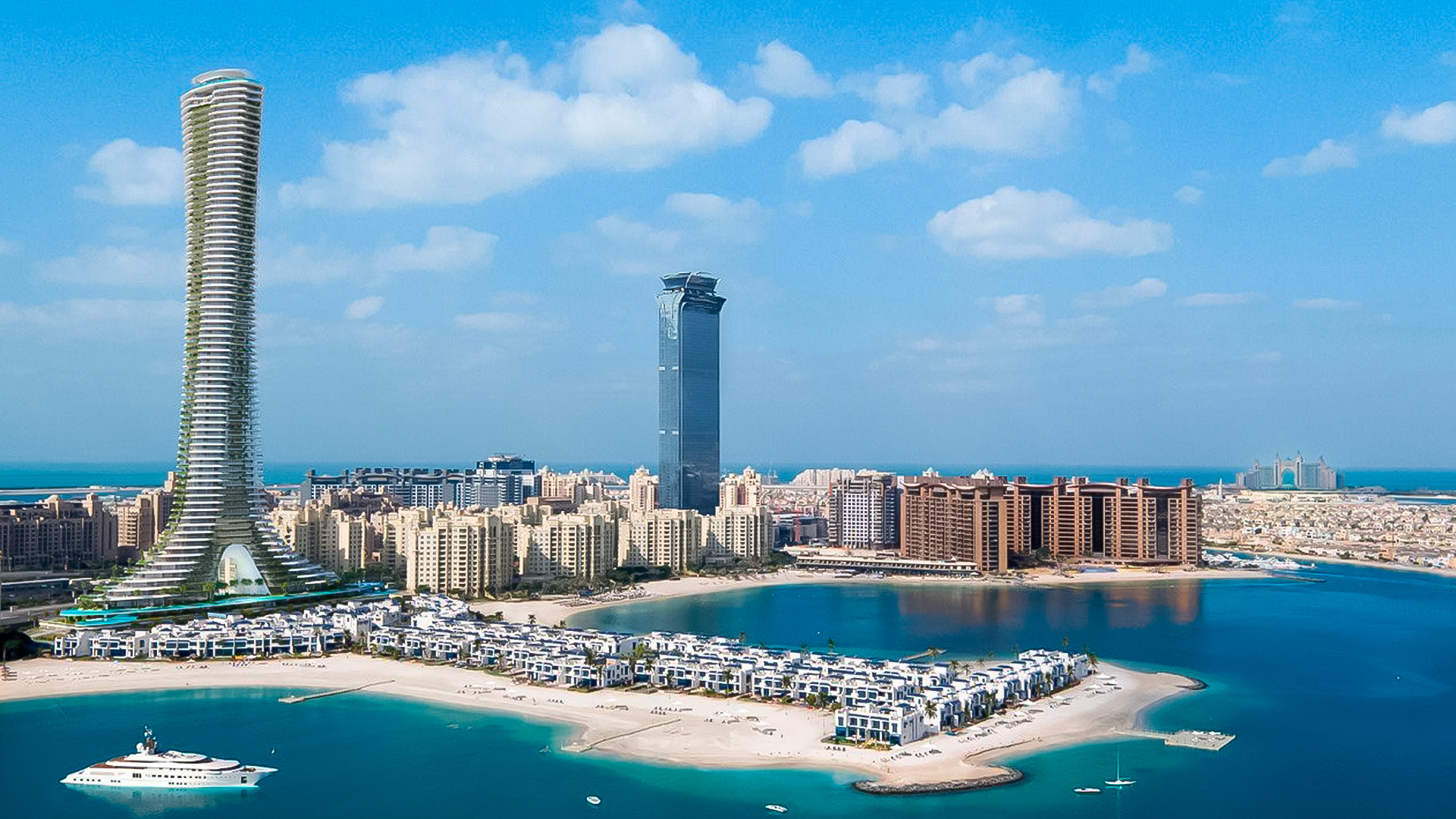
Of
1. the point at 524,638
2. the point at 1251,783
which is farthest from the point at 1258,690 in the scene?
the point at 524,638

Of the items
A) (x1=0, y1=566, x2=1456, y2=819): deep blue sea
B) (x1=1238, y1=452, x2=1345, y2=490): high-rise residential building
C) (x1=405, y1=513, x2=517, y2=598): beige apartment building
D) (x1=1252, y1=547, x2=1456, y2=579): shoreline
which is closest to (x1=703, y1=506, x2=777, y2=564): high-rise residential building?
(x1=405, y1=513, x2=517, y2=598): beige apartment building

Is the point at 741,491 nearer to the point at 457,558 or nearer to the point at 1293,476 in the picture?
the point at 457,558

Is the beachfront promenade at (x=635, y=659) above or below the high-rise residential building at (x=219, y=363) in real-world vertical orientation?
below

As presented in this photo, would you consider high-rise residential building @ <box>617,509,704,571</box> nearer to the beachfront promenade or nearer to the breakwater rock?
the beachfront promenade

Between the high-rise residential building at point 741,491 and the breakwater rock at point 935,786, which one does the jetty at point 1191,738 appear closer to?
the breakwater rock at point 935,786

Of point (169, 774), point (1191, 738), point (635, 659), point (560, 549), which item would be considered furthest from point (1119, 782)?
point (560, 549)

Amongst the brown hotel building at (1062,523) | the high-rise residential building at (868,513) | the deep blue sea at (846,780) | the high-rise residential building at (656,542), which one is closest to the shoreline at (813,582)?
the brown hotel building at (1062,523)
